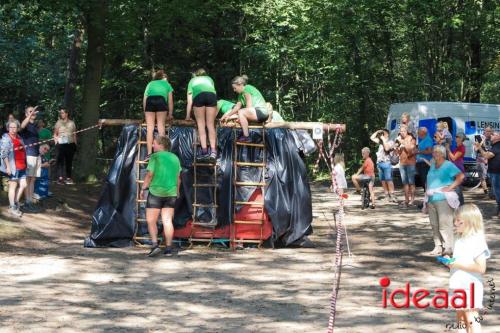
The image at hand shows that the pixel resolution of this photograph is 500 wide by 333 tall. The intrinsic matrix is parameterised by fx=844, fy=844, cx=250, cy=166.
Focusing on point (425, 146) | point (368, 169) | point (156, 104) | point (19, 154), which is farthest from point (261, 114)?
point (368, 169)

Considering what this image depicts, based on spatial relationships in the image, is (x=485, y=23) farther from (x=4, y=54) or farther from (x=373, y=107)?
(x=4, y=54)

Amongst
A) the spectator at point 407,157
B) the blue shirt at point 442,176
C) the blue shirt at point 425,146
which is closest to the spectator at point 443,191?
the blue shirt at point 442,176

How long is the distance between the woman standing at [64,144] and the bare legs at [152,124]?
20.8 ft

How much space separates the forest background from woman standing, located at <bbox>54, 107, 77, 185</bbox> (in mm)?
6485

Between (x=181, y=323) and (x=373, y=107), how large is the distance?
93.1 ft

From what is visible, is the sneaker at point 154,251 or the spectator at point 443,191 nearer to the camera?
the spectator at point 443,191

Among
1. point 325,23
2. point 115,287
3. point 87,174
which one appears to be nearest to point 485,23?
point 325,23

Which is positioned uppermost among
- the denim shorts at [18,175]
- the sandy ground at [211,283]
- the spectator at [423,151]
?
the spectator at [423,151]

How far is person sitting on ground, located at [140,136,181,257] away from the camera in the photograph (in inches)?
513

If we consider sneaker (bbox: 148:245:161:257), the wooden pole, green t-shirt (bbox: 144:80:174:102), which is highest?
green t-shirt (bbox: 144:80:174:102)

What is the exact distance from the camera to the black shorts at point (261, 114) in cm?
1455

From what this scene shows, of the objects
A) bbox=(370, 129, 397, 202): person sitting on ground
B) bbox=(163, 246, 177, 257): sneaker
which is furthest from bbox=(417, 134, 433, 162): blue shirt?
bbox=(163, 246, 177, 257): sneaker

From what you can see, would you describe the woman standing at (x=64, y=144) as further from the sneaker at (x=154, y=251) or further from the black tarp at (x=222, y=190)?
the sneaker at (x=154, y=251)

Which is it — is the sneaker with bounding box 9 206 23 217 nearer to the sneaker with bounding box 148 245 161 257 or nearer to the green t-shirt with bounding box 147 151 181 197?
the sneaker with bounding box 148 245 161 257
